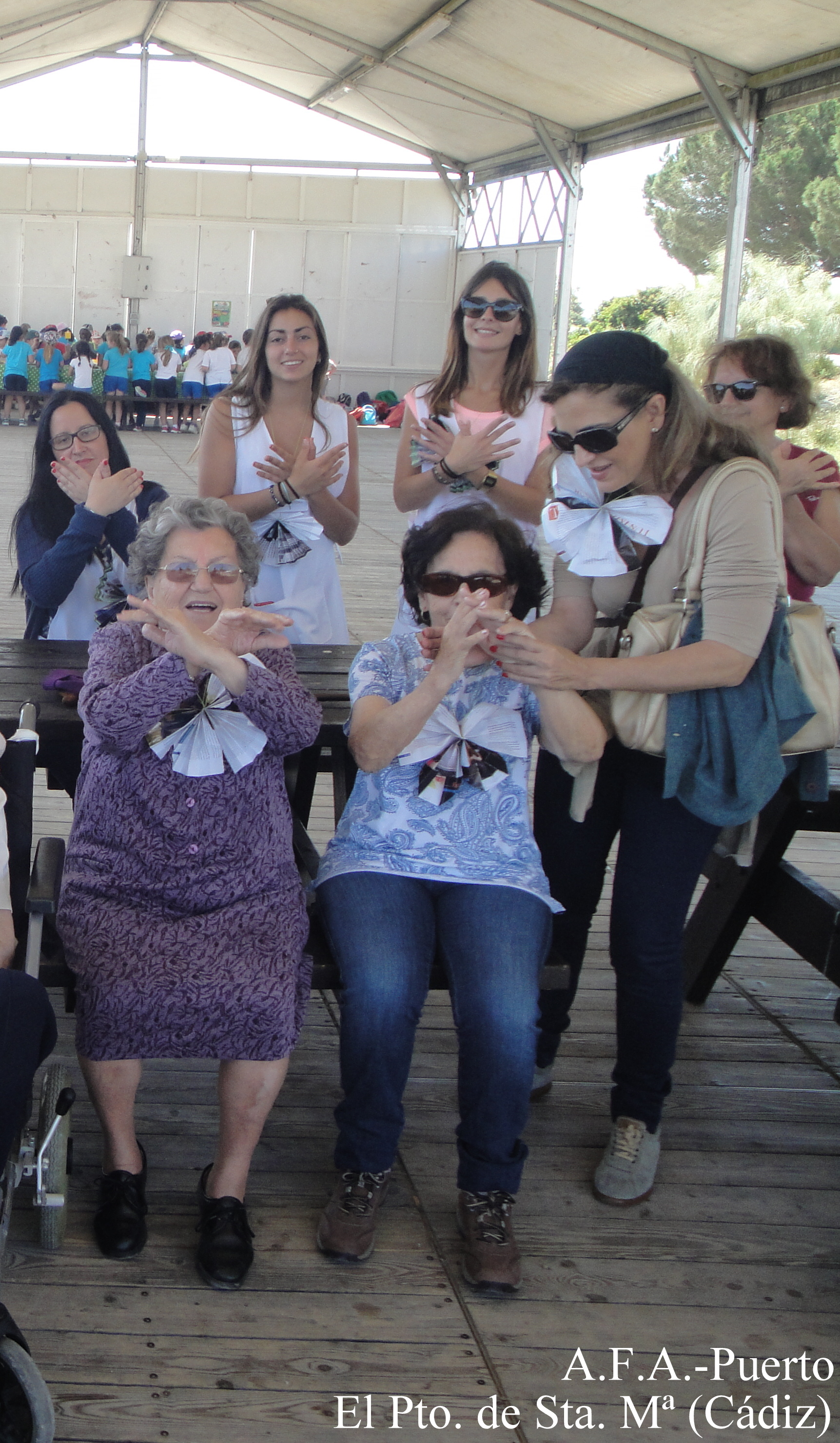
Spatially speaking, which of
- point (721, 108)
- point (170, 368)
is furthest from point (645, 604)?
point (170, 368)

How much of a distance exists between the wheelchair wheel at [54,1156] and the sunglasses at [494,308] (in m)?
1.96

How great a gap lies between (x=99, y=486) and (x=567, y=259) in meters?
19.0

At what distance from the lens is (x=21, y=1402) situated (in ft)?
5.08

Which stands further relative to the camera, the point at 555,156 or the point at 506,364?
the point at 555,156

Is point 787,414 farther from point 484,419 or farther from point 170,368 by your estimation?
point 170,368

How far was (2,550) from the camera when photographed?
8.59 metres

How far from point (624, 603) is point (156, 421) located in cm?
1853

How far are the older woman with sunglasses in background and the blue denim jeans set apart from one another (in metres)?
1.15

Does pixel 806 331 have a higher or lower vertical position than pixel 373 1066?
higher

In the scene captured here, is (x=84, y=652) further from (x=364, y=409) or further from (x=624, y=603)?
(x=364, y=409)

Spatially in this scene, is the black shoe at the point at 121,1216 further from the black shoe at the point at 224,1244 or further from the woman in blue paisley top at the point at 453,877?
the woman in blue paisley top at the point at 453,877

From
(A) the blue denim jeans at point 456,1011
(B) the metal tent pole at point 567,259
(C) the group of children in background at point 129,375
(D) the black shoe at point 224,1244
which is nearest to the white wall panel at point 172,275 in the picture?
(C) the group of children in background at point 129,375

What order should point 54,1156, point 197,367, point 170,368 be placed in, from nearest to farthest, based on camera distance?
point 54,1156
point 197,367
point 170,368

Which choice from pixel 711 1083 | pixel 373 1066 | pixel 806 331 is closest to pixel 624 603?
pixel 373 1066
